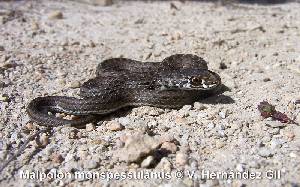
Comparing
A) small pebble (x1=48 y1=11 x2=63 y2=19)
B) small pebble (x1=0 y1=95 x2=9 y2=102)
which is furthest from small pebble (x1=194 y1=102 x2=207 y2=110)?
small pebble (x1=48 y1=11 x2=63 y2=19)

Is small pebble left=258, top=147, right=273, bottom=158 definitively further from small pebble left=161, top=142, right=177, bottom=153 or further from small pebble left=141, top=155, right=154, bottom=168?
small pebble left=141, top=155, right=154, bottom=168

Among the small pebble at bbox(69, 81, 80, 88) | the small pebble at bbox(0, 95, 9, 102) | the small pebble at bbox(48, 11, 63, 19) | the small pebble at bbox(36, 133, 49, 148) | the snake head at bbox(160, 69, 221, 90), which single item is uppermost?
the small pebble at bbox(48, 11, 63, 19)

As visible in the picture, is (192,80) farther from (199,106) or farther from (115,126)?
(115,126)

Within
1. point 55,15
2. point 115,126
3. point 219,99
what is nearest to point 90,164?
point 115,126

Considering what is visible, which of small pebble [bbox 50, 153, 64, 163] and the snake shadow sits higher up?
the snake shadow

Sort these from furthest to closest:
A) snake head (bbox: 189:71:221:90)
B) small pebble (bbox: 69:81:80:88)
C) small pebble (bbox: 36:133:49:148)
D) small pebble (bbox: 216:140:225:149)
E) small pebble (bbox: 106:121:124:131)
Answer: small pebble (bbox: 69:81:80:88) → snake head (bbox: 189:71:221:90) → small pebble (bbox: 106:121:124:131) → small pebble (bbox: 36:133:49:148) → small pebble (bbox: 216:140:225:149)

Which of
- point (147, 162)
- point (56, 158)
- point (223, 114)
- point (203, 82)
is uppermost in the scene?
point (203, 82)

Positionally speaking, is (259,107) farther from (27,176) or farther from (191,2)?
(191,2)

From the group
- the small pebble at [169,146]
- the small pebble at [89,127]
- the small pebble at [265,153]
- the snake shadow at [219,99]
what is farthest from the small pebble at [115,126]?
the small pebble at [265,153]
